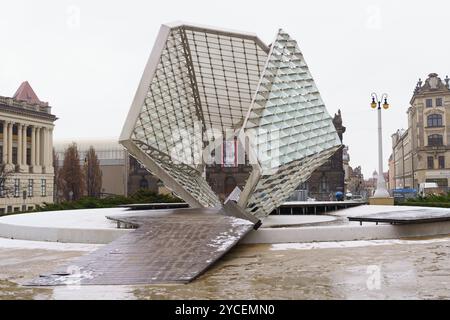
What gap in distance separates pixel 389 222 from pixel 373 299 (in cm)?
1395

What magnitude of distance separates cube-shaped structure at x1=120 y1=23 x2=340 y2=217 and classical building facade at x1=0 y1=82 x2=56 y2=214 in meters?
50.1

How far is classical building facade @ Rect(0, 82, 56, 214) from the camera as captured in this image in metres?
84.1

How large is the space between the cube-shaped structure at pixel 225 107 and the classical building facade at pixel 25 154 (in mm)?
50147

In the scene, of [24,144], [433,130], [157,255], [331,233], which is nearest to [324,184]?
[433,130]

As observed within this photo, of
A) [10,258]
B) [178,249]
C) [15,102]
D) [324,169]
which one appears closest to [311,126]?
[178,249]

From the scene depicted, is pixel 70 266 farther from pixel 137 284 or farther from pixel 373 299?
pixel 373 299

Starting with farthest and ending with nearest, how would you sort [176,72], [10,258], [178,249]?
1. [176,72]
2. [10,258]
3. [178,249]

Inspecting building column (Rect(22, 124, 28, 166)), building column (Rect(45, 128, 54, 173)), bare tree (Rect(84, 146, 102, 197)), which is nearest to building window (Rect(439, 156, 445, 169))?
bare tree (Rect(84, 146, 102, 197))

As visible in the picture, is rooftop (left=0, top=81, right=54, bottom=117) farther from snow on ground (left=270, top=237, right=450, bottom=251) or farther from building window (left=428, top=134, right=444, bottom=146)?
snow on ground (left=270, top=237, right=450, bottom=251)

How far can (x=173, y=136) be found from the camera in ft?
112

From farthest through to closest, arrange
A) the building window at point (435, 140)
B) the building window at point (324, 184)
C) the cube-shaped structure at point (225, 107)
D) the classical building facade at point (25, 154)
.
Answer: the building window at point (324, 184) < the building window at point (435, 140) < the classical building facade at point (25, 154) < the cube-shaped structure at point (225, 107)

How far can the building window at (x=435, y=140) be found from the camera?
97.7 metres

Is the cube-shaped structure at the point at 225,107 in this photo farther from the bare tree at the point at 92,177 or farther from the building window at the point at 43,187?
the bare tree at the point at 92,177

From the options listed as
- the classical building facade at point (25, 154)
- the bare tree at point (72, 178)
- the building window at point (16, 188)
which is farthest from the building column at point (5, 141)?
the bare tree at point (72, 178)
